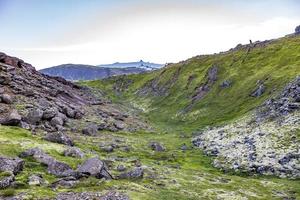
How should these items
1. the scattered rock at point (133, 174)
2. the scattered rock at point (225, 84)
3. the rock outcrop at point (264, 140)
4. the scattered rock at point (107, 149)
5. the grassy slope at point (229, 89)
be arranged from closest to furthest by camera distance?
the scattered rock at point (133, 174) → the rock outcrop at point (264, 140) → the scattered rock at point (107, 149) → the grassy slope at point (229, 89) → the scattered rock at point (225, 84)

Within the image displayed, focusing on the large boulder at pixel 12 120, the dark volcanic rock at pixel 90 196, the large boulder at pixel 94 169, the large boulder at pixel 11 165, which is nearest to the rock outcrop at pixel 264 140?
the large boulder at pixel 94 169

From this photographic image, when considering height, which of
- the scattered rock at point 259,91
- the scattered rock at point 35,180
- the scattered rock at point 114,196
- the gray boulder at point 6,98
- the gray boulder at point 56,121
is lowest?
the scattered rock at point 114,196

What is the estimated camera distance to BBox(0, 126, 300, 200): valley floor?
50781 millimetres

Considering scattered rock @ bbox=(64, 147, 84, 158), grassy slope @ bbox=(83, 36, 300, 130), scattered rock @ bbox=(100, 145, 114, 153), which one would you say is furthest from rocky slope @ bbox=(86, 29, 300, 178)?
scattered rock @ bbox=(64, 147, 84, 158)

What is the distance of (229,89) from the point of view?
454 ft

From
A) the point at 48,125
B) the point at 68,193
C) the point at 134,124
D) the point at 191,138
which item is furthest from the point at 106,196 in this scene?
the point at 134,124

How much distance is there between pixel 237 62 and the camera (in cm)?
16475

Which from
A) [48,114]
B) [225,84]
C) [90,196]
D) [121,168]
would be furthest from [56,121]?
[225,84]

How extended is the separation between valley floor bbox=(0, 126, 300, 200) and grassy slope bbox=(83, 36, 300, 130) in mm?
33826

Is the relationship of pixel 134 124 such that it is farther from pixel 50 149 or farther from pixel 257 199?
pixel 257 199

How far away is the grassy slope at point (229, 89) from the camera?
11719 centimetres

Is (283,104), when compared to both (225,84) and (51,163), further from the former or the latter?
(51,163)

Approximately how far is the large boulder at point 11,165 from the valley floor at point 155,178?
0.85 m

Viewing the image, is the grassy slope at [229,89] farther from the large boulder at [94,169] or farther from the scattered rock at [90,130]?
the large boulder at [94,169]
